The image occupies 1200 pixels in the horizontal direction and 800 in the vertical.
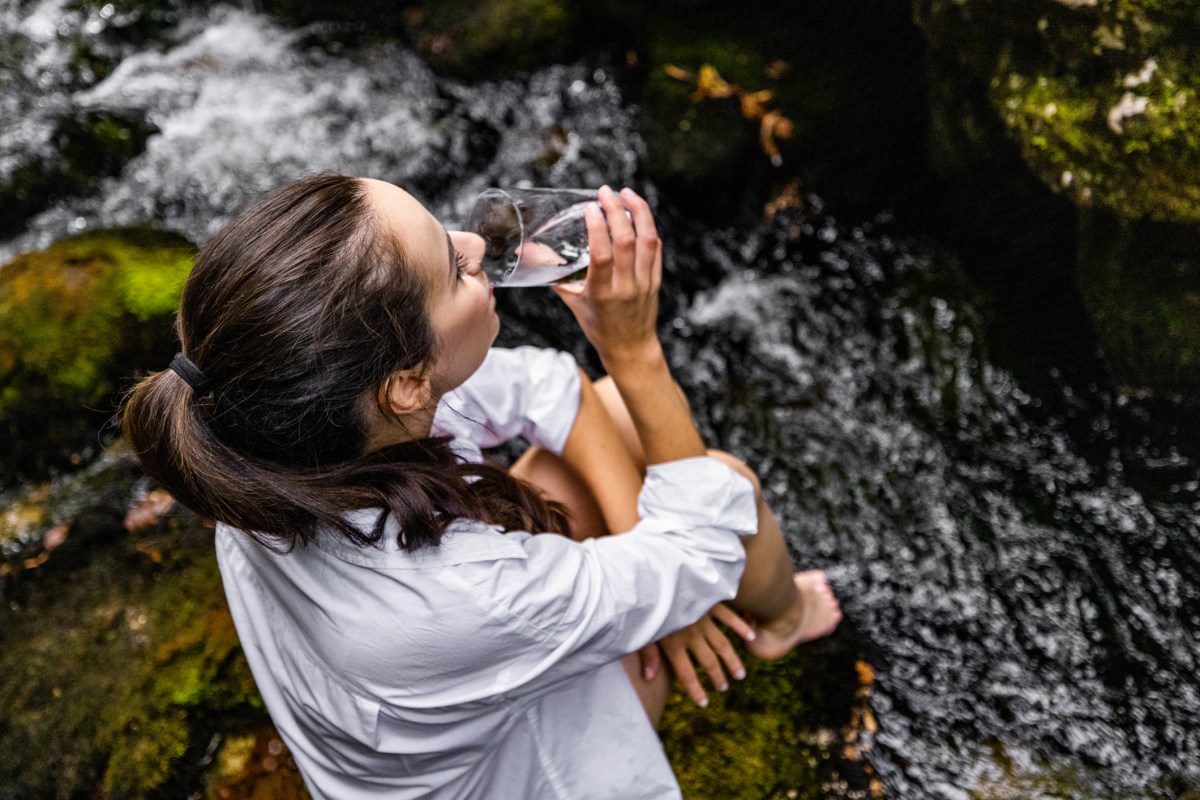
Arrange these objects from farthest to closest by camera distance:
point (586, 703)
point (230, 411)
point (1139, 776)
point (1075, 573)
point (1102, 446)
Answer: point (1102, 446), point (1075, 573), point (1139, 776), point (586, 703), point (230, 411)

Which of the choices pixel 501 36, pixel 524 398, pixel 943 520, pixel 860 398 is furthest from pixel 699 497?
pixel 501 36

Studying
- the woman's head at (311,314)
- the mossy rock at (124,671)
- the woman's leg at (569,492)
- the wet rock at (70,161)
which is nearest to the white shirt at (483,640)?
the woman's head at (311,314)

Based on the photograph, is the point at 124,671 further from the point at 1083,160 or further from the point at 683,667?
the point at 1083,160

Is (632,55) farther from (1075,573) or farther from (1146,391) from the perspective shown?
(1075,573)

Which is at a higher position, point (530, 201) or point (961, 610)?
point (530, 201)

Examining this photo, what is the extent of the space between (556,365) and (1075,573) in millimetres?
1837

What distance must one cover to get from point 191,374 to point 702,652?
1552 mm

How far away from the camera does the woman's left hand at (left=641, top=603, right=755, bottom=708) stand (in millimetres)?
2422

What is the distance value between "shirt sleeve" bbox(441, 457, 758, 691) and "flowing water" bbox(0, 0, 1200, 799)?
1.00 m

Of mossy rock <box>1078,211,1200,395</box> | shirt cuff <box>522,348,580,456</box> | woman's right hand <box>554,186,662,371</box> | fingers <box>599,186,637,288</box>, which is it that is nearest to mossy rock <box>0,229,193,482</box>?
shirt cuff <box>522,348,580,456</box>

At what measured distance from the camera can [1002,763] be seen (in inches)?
97.7

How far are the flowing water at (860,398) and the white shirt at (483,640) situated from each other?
1.00m

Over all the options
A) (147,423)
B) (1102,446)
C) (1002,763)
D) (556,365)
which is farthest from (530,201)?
(1102,446)

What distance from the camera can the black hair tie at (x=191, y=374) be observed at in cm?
156
